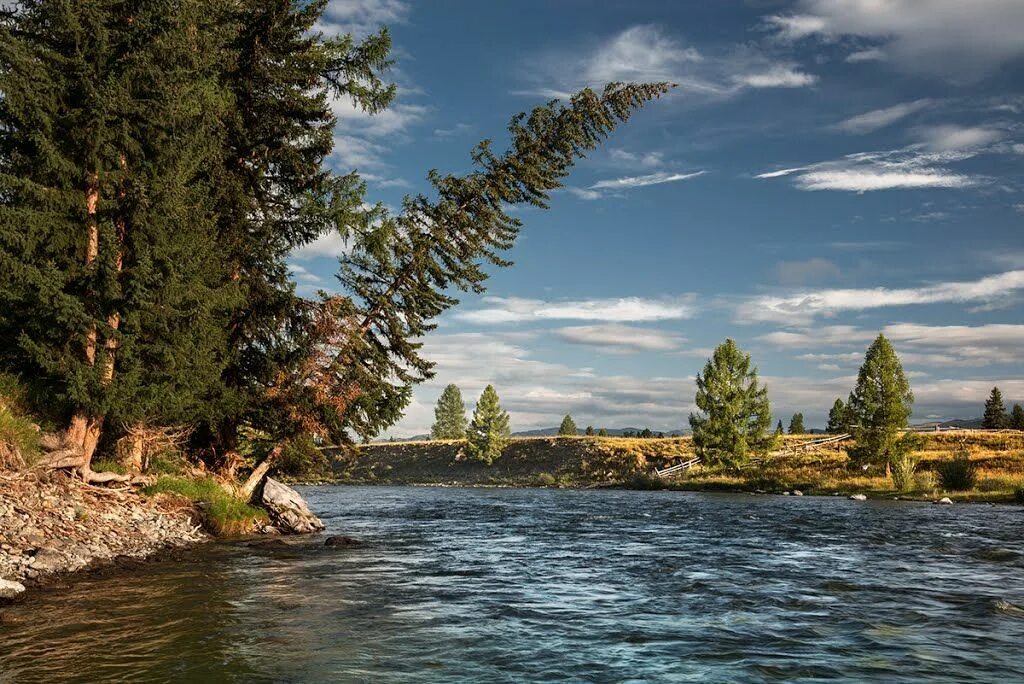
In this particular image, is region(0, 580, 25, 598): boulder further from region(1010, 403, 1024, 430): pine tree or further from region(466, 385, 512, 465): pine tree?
region(1010, 403, 1024, 430): pine tree

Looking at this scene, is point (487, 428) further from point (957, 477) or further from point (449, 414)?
point (957, 477)

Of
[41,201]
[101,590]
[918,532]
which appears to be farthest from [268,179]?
[918,532]

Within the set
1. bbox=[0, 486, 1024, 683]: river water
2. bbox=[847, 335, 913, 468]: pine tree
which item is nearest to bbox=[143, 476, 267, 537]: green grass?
bbox=[0, 486, 1024, 683]: river water

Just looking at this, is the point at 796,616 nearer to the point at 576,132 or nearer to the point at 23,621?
the point at 23,621

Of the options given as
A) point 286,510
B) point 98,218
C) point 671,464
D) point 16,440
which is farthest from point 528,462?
point 16,440

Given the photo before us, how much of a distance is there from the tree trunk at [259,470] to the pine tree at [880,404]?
160 ft

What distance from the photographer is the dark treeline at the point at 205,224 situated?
17875mm

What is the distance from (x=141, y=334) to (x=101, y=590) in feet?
25.1

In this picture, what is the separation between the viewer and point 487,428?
99.5 m

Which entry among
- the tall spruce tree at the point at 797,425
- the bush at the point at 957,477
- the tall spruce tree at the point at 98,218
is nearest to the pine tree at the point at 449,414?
the tall spruce tree at the point at 797,425

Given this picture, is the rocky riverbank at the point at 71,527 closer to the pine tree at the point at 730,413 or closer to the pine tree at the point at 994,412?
the pine tree at the point at 730,413

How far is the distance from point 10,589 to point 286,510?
46.9 ft

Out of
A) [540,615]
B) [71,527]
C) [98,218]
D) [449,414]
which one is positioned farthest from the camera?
[449,414]

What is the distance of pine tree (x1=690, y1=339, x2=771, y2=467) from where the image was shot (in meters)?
67.7
